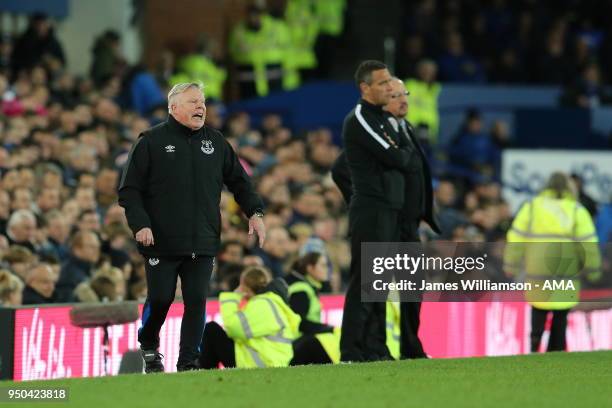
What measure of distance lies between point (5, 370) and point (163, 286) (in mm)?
2200

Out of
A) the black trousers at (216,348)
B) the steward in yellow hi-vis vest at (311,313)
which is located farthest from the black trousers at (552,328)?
the black trousers at (216,348)

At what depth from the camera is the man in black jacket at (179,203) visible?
9680mm

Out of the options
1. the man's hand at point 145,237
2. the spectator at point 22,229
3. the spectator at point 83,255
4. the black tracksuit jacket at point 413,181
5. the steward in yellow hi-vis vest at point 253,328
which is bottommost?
the steward in yellow hi-vis vest at point 253,328

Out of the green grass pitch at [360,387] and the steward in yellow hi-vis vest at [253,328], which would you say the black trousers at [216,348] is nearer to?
the steward in yellow hi-vis vest at [253,328]

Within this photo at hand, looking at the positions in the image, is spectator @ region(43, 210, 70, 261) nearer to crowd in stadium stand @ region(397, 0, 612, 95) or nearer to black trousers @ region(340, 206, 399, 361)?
black trousers @ region(340, 206, 399, 361)

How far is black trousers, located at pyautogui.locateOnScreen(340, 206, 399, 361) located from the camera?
10.5m

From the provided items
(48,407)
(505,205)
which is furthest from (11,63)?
(48,407)

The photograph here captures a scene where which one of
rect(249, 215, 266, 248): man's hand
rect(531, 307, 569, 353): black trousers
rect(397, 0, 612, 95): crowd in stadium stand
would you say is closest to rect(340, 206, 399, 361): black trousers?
rect(249, 215, 266, 248): man's hand

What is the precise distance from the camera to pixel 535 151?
2166 centimetres

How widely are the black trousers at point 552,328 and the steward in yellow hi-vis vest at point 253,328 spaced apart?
243 centimetres

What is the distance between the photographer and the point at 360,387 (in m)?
8.87

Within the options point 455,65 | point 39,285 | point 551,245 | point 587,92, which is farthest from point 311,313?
point 587,92

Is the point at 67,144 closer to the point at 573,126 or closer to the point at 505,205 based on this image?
the point at 505,205

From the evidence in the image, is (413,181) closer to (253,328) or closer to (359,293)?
(359,293)
